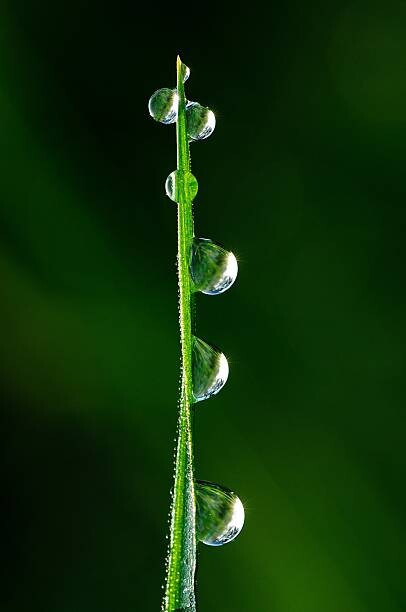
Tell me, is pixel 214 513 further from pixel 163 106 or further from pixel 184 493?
pixel 163 106

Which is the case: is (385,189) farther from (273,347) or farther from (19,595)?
(19,595)

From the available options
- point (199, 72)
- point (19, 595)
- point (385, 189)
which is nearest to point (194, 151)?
point (199, 72)

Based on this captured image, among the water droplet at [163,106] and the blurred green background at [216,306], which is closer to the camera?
the water droplet at [163,106]

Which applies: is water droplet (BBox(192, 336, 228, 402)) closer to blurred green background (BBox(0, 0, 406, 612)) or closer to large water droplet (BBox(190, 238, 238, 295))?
large water droplet (BBox(190, 238, 238, 295))

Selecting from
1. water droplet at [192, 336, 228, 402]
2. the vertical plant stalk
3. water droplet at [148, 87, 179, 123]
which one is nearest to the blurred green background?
water droplet at [148, 87, 179, 123]

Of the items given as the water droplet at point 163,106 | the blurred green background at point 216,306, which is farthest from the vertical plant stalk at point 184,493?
the blurred green background at point 216,306

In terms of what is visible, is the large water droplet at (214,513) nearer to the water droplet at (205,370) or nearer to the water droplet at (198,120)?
the water droplet at (205,370)
